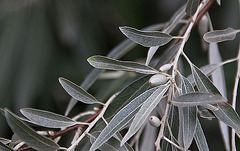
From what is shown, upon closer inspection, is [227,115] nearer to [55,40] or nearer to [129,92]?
[129,92]

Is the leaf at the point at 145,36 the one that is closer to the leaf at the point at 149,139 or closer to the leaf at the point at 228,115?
the leaf at the point at 228,115

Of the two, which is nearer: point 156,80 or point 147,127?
point 156,80

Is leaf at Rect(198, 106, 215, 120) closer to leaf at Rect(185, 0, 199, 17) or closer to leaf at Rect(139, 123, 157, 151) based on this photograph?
leaf at Rect(185, 0, 199, 17)

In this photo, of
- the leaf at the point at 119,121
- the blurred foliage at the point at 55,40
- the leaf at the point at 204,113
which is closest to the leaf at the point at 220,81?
the leaf at the point at 204,113

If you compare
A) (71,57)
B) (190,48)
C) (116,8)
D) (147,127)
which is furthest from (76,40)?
(147,127)

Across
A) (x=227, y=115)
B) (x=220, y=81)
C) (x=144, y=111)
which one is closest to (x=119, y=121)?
(x=144, y=111)

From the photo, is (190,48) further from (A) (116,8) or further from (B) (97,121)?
(B) (97,121)
